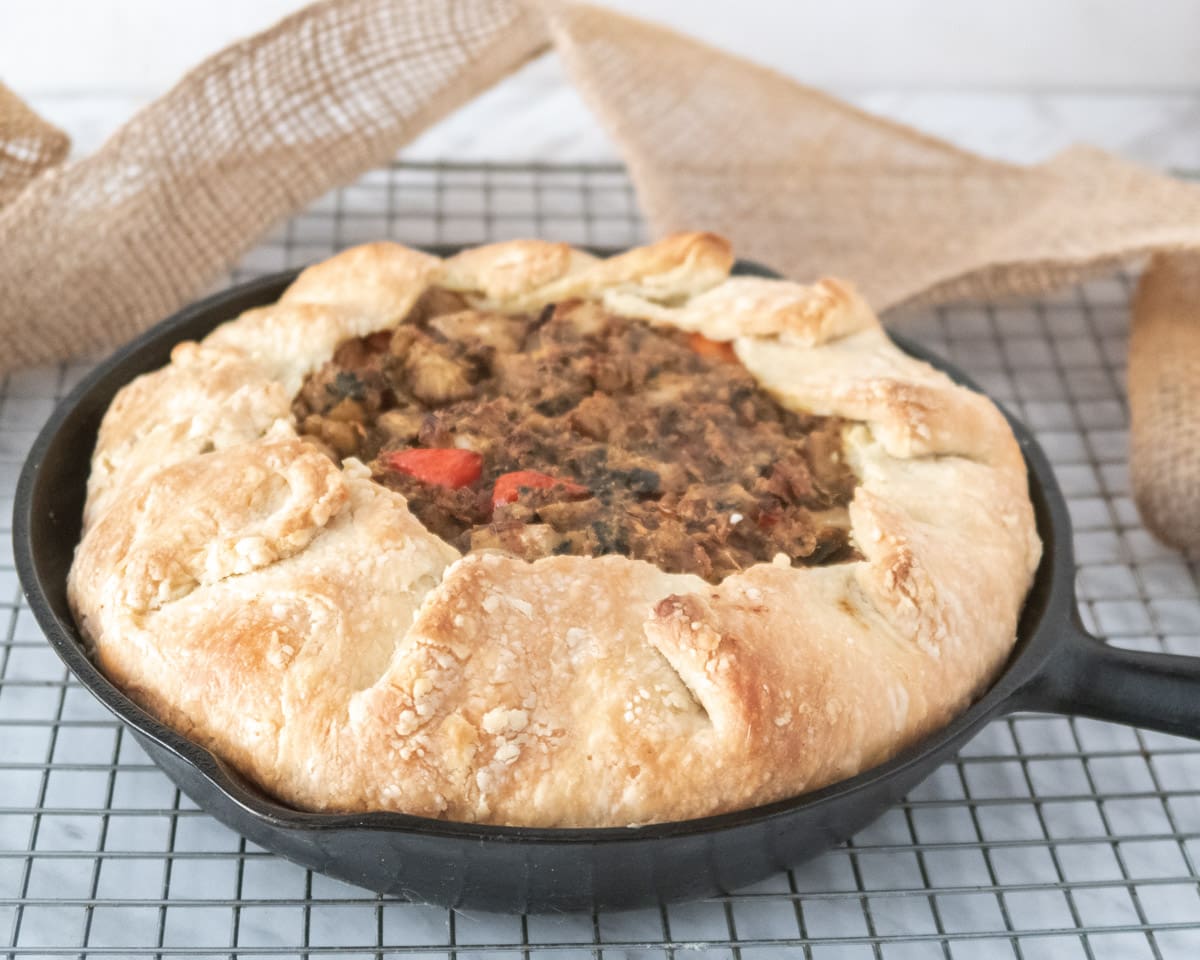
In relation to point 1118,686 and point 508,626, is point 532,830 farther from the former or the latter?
point 1118,686

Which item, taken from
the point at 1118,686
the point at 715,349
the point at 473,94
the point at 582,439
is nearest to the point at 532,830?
the point at 582,439

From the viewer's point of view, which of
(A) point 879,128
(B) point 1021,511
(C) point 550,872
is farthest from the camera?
(A) point 879,128

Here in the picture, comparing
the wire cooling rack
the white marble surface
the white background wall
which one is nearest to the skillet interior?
the wire cooling rack

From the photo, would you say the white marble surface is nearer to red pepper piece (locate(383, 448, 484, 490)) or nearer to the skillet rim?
the skillet rim

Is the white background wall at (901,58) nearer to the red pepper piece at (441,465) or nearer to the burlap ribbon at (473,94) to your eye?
the burlap ribbon at (473,94)

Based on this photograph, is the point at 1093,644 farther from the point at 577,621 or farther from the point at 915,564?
the point at 577,621

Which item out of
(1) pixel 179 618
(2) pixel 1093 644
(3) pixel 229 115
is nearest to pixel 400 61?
(3) pixel 229 115

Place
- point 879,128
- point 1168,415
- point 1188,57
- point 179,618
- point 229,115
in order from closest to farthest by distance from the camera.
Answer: point 179,618 → point 1168,415 → point 229,115 → point 879,128 → point 1188,57
